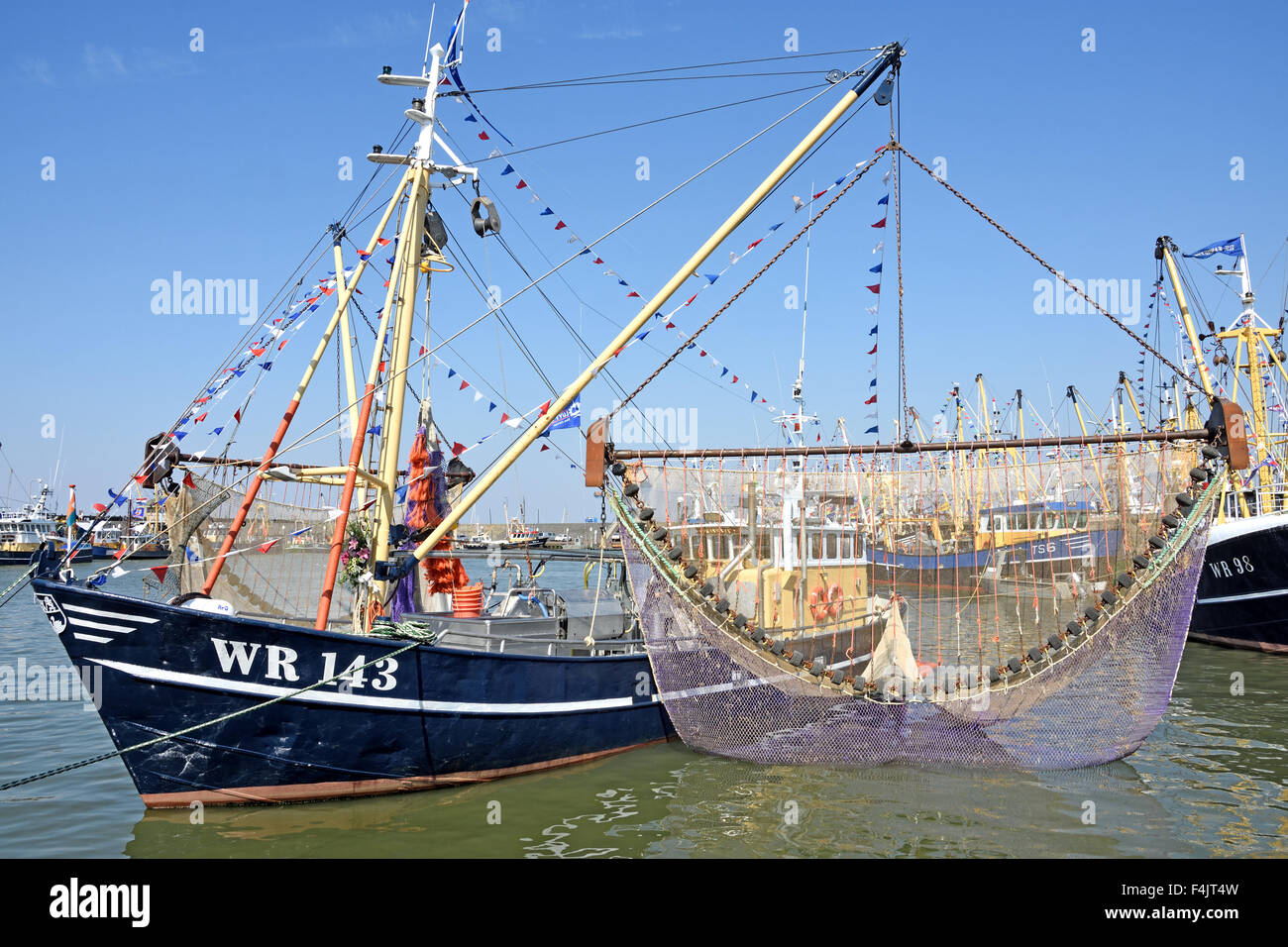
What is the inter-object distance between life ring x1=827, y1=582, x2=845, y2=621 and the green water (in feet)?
11.0

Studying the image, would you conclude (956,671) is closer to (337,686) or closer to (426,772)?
(426,772)

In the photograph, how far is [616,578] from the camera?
18484mm

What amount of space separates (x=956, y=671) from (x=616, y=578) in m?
8.85

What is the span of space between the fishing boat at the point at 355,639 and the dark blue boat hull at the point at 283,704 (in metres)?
0.02

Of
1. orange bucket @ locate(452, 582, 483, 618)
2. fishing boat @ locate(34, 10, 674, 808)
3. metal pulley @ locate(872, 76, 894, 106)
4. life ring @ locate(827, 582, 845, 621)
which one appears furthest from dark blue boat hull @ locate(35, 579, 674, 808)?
metal pulley @ locate(872, 76, 894, 106)

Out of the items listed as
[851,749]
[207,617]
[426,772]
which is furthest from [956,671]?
[207,617]

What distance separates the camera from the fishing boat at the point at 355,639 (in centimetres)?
945

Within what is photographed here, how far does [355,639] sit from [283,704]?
1.16 m

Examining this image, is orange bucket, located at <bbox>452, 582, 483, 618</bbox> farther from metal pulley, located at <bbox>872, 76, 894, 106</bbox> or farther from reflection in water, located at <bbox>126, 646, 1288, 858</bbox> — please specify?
metal pulley, located at <bbox>872, 76, 894, 106</bbox>

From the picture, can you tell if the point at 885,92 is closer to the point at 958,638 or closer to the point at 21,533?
the point at 958,638

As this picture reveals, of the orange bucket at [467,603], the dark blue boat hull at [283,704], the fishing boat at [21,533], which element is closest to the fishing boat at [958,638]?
the dark blue boat hull at [283,704]

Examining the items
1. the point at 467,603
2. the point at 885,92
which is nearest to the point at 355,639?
the point at 467,603

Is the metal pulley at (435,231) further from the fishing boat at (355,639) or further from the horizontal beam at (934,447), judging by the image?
the horizontal beam at (934,447)

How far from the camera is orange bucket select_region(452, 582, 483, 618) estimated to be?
539 inches
